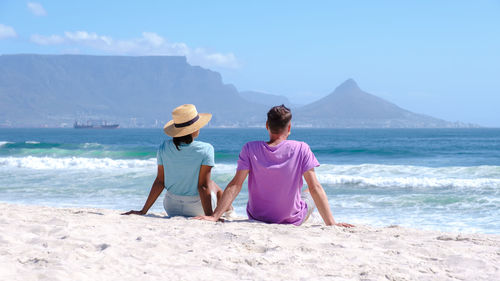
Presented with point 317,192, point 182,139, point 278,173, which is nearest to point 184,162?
point 182,139

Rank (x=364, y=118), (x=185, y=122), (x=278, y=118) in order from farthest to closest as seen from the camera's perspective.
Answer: (x=364, y=118), (x=185, y=122), (x=278, y=118)

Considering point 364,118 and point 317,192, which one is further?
point 364,118

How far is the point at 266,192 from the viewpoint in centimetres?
417

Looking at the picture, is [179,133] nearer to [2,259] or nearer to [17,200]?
[2,259]

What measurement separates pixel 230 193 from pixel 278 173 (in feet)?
1.62

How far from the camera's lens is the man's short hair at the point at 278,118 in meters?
3.85

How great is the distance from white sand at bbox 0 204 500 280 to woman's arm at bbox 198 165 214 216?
253 millimetres

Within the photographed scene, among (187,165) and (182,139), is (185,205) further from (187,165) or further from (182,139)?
(182,139)

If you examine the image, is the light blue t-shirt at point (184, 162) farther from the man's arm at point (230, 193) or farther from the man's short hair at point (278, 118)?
the man's short hair at point (278, 118)

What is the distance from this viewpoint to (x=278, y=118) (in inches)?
153

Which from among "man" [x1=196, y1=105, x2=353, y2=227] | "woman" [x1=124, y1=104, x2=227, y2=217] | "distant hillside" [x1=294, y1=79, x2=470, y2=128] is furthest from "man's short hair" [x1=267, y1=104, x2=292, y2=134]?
"distant hillside" [x1=294, y1=79, x2=470, y2=128]

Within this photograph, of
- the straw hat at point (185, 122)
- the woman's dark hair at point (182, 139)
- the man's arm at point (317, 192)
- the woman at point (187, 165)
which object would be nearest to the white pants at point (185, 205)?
the woman at point (187, 165)

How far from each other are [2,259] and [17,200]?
254 inches

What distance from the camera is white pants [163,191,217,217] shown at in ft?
15.4
